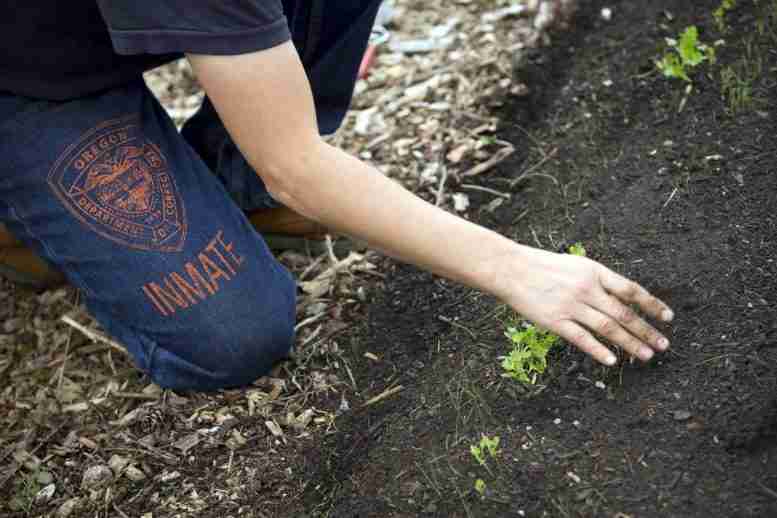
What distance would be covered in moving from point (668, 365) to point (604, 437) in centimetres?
23

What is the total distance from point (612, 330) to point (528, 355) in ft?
1.02

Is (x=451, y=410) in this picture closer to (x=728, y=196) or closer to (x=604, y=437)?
(x=604, y=437)

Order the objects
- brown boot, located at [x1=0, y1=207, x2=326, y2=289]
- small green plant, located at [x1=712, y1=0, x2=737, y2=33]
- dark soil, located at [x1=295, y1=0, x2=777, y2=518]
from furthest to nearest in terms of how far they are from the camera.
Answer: small green plant, located at [x1=712, y1=0, x2=737, y2=33] → brown boot, located at [x1=0, y1=207, x2=326, y2=289] → dark soil, located at [x1=295, y1=0, x2=777, y2=518]

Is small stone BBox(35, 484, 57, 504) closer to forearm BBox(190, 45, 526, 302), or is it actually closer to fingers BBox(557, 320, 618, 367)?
forearm BBox(190, 45, 526, 302)

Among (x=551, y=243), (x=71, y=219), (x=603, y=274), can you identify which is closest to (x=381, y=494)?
(x=603, y=274)

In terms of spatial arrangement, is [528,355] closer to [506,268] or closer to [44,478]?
[506,268]

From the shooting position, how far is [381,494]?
2.01m

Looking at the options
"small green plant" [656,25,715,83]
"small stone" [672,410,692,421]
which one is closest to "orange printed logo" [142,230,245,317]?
"small stone" [672,410,692,421]

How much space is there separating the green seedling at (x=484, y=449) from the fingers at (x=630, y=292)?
407mm

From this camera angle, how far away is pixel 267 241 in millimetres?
2771

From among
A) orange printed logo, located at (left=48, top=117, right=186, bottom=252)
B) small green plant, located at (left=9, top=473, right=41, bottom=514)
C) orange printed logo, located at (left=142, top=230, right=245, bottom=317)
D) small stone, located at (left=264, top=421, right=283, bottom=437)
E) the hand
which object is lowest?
small green plant, located at (left=9, top=473, right=41, bottom=514)

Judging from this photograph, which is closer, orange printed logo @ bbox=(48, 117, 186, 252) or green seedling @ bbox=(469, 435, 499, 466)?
green seedling @ bbox=(469, 435, 499, 466)

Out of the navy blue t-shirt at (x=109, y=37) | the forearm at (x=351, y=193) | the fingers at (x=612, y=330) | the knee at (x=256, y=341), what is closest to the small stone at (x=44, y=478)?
the knee at (x=256, y=341)

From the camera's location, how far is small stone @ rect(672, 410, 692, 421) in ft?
6.30
